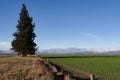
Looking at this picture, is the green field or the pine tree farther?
the pine tree

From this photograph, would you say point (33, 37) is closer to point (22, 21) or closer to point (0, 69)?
point (22, 21)

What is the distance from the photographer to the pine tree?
74.7m

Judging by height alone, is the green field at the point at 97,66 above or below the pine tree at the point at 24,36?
below

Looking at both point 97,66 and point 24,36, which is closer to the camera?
point 97,66

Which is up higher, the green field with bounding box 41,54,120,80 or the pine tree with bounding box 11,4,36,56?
the pine tree with bounding box 11,4,36,56

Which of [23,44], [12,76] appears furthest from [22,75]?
[23,44]

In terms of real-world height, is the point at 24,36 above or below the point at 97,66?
above

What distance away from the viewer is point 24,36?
76.0 meters

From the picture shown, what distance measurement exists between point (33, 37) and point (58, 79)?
2363 inches

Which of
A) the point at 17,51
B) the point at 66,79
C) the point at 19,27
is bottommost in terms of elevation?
the point at 66,79

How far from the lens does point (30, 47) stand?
74.9m

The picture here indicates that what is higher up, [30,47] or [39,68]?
[30,47]

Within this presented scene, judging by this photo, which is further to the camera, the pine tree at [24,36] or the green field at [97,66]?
the pine tree at [24,36]

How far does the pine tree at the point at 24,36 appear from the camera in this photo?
7469cm
